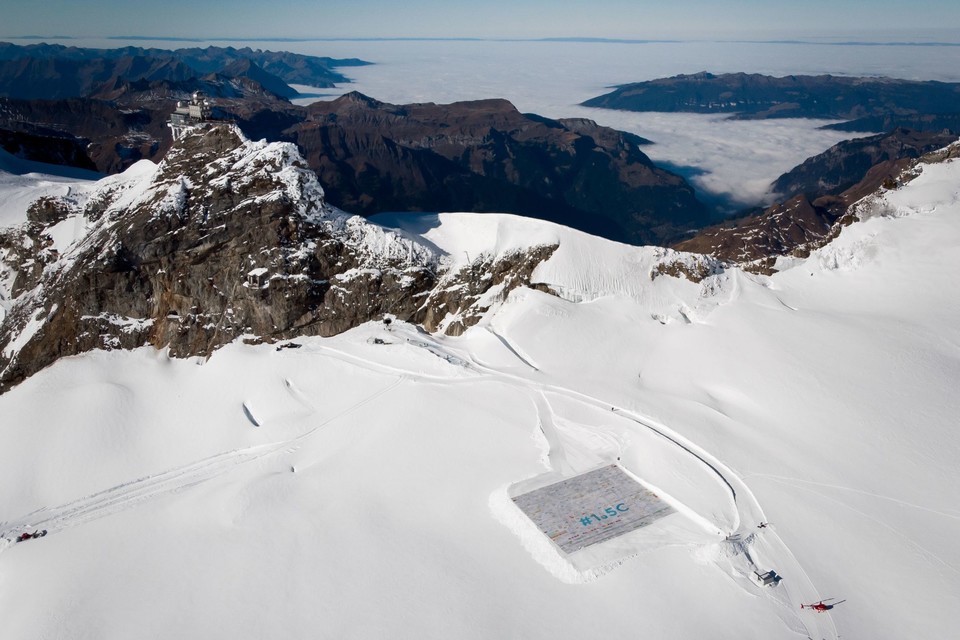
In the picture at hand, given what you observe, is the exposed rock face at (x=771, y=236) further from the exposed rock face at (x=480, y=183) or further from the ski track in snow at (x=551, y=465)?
the ski track in snow at (x=551, y=465)

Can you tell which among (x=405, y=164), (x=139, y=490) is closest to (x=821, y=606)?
(x=139, y=490)

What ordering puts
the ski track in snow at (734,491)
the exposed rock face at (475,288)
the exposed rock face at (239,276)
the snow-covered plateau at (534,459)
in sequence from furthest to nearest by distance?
the exposed rock face at (239,276) < the exposed rock face at (475,288) < the snow-covered plateau at (534,459) < the ski track in snow at (734,491)

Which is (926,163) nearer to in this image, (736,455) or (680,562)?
(736,455)

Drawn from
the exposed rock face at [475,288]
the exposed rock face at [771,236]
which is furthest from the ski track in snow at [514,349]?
the exposed rock face at [771,236]

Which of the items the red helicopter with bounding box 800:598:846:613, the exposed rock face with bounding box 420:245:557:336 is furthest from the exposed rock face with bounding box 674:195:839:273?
the red helicopter with bounding box 800:598:846:613

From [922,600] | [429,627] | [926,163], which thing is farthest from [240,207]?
[926,163]
